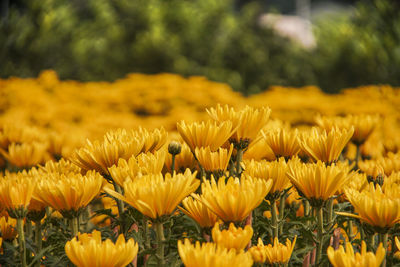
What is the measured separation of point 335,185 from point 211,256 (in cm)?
41

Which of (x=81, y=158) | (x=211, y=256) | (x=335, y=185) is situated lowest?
(x=211, y=256)

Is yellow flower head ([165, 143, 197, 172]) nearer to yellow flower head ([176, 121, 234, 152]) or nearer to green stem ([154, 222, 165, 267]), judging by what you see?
yellow flower head ([176, 121, 234, 152])

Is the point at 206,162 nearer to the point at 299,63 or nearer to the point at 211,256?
the point at 211,256

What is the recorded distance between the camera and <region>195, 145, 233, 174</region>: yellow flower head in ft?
3.84

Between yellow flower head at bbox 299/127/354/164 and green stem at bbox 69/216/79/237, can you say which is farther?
yellow flower head at bbox 299/127/354/164

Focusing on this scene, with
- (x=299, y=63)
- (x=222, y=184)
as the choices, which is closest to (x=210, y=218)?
(x=222, y=184)

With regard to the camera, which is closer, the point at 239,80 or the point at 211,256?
the point at 211,256

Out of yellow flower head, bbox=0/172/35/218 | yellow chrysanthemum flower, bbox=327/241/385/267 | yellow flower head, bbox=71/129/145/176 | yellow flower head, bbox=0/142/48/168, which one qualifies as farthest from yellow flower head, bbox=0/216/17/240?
yellow chrysanthemum flower, bbox=327/241/385/267

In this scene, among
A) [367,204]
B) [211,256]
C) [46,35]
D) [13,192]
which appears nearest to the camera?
[211,256]

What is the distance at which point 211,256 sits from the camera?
2.67 feet

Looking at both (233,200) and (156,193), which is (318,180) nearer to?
(233,200)

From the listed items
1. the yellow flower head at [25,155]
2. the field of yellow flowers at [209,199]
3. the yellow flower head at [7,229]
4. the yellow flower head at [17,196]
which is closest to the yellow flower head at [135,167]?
the field of yellow flowers at [209,199]

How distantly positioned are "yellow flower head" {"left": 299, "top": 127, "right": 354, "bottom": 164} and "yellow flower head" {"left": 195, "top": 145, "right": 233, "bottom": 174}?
0.76 feet

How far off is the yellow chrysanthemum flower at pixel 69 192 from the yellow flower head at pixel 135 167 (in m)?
0.07
